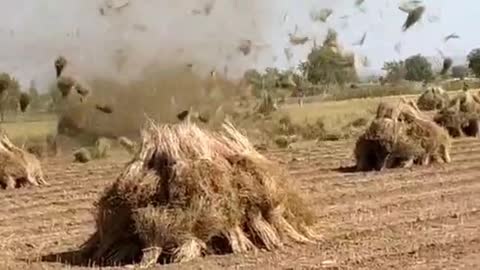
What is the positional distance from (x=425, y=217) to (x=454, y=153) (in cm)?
1419

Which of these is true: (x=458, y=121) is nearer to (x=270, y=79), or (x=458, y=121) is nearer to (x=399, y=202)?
(x=270, y=79)

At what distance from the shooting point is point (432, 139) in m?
27.2

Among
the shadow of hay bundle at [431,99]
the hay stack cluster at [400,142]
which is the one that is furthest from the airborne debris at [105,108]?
the shadow of hay bundle at [431,99]

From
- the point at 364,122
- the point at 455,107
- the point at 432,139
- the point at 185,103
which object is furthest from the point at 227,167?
the point at 364,122

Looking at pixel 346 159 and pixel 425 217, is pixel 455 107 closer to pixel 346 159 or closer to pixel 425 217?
pixel 346 159

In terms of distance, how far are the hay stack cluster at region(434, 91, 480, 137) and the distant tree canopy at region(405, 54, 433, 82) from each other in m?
59.5

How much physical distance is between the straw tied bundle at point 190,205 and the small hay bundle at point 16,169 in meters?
12.1

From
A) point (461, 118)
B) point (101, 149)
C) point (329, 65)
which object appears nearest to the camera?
point (461, 118)

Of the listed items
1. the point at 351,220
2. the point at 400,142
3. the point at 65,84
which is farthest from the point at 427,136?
the point at 65,84

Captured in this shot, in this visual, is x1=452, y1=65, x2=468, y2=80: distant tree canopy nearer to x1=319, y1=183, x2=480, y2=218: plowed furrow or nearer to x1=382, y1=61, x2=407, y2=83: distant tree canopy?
x1=382, y1=61, x2=407, y2=83: distant tree canopy

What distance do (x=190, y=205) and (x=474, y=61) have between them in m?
92.6

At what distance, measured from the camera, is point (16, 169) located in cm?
2736

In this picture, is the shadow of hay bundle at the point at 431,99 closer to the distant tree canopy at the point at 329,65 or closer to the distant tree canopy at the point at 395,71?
the distant tree canopy at the point at 329,65

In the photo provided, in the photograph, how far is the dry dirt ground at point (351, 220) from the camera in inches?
526
